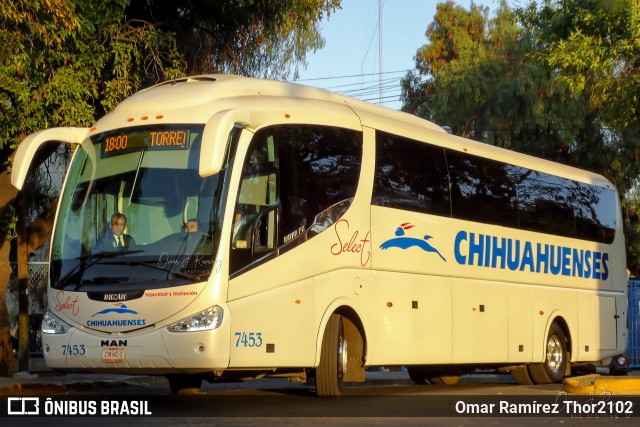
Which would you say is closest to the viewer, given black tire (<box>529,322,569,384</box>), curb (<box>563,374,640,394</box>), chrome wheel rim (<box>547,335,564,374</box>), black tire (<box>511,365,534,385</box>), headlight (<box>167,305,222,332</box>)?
headlight (<box>167,305,222,332</box>)

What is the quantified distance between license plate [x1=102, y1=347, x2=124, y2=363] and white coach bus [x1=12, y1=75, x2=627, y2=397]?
2 cm

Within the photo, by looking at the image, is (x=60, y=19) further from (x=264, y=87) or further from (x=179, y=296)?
(x=179, y=296)

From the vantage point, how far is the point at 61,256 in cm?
1367

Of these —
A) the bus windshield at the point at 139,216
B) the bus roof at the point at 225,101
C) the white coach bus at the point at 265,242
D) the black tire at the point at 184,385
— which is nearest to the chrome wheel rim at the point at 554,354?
the white coach bus at the point at 265,242

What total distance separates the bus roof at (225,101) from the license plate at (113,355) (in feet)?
8.75

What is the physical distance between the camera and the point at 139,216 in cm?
1321

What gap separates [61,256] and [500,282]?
24.9 feet

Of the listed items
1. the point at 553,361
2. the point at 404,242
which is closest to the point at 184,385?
the point at 404,242

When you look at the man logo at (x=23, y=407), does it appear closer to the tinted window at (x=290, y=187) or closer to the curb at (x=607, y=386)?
the tinted window at (x=290, y=187)

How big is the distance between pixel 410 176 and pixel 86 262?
4949 millimetres

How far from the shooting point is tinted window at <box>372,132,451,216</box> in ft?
51.6

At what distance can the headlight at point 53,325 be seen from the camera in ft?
43.9

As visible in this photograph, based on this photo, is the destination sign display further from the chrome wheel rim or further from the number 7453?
the chrome wheel rim

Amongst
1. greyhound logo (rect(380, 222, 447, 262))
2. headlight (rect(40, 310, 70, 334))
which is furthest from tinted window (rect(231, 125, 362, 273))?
headlight (rect(40, 310, 70, 334))
